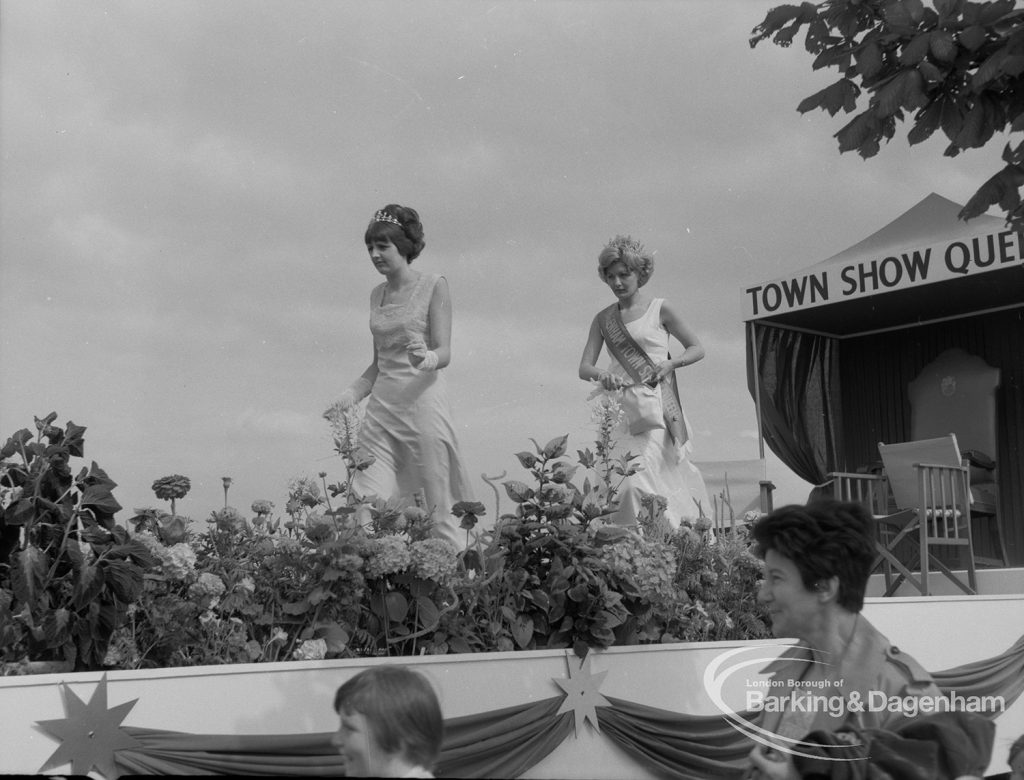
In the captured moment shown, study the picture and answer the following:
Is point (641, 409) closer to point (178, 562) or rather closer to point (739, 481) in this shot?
point (739, 481)

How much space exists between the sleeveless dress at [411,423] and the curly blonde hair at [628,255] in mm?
966

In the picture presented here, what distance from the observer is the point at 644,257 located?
4668 millimetres

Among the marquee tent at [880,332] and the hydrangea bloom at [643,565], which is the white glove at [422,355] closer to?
the hydrangea bloom at [643,565]

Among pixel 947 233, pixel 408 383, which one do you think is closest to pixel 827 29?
pixel 408 383

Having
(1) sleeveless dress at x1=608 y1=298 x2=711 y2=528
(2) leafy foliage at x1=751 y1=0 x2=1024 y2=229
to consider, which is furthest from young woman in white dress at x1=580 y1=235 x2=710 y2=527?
(2) leafy foliage at x1=751 y1=0 x2=1024 y2=229

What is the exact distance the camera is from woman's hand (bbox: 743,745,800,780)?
1.25m

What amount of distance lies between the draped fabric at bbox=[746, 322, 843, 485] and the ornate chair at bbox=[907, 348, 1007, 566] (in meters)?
0.55

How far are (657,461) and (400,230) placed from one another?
53.2 inches

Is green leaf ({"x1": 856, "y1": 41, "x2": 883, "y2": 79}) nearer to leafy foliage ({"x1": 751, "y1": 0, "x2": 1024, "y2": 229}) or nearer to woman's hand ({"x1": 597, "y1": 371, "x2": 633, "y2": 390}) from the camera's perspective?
leafy foliage ({"x1": 751, "y1": 0, "x2": 1024, "y2": 229})

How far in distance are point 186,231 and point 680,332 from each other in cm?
206

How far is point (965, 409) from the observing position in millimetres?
7680

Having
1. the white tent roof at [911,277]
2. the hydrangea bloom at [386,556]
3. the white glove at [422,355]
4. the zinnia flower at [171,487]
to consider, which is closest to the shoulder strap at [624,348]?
the white glove at [422,355]

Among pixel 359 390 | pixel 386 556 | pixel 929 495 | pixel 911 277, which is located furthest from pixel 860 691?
pixel 911 277

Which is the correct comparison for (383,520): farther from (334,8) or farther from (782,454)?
(782,454)
